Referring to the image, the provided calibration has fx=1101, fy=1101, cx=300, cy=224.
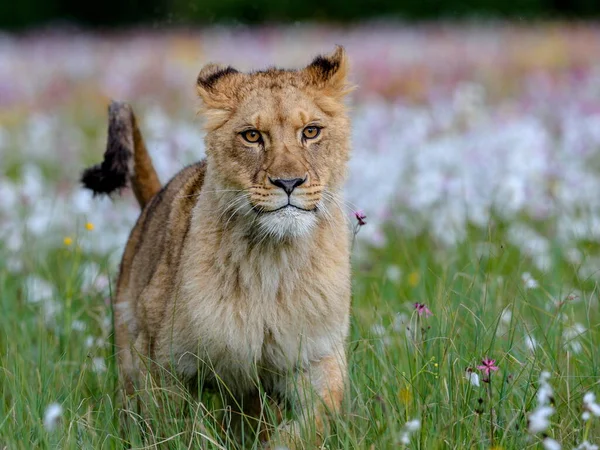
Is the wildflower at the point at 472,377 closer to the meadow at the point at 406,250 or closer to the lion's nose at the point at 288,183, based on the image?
the meadow at the point at 406,250

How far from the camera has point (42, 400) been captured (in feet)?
14.1

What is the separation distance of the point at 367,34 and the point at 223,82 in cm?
1817

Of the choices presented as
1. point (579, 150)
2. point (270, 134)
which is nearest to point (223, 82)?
point (270, 134)

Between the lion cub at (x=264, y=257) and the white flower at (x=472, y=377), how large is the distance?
0.58m

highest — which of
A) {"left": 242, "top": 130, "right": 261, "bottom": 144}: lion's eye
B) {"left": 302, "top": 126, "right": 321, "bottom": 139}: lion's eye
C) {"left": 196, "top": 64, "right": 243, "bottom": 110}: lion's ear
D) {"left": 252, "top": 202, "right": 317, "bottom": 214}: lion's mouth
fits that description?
{"left": 196, "top": 64, "right": 243, "bottom": 110}: lion's ear

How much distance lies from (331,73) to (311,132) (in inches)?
16.4

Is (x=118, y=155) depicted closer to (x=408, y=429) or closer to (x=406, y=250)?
(x=406, y=250)

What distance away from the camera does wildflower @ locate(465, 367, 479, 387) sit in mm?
3943

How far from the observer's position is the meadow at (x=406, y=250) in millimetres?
4109

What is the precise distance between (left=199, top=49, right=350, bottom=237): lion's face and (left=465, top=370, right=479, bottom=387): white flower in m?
0.88

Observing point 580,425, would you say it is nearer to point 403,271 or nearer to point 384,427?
point 384,427

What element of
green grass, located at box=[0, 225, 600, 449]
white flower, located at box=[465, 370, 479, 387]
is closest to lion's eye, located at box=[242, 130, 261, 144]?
green grass, located at box=[0, 225, 600, 449]

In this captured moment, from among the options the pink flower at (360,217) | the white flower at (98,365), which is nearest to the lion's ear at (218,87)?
the pink flower at (360,217)

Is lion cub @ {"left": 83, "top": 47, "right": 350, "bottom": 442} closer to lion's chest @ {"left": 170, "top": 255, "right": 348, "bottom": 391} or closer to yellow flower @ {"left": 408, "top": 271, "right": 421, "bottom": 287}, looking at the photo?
lion's chest @ {"left": 170, "top": 255, "right": 348, "bottom": 391}
